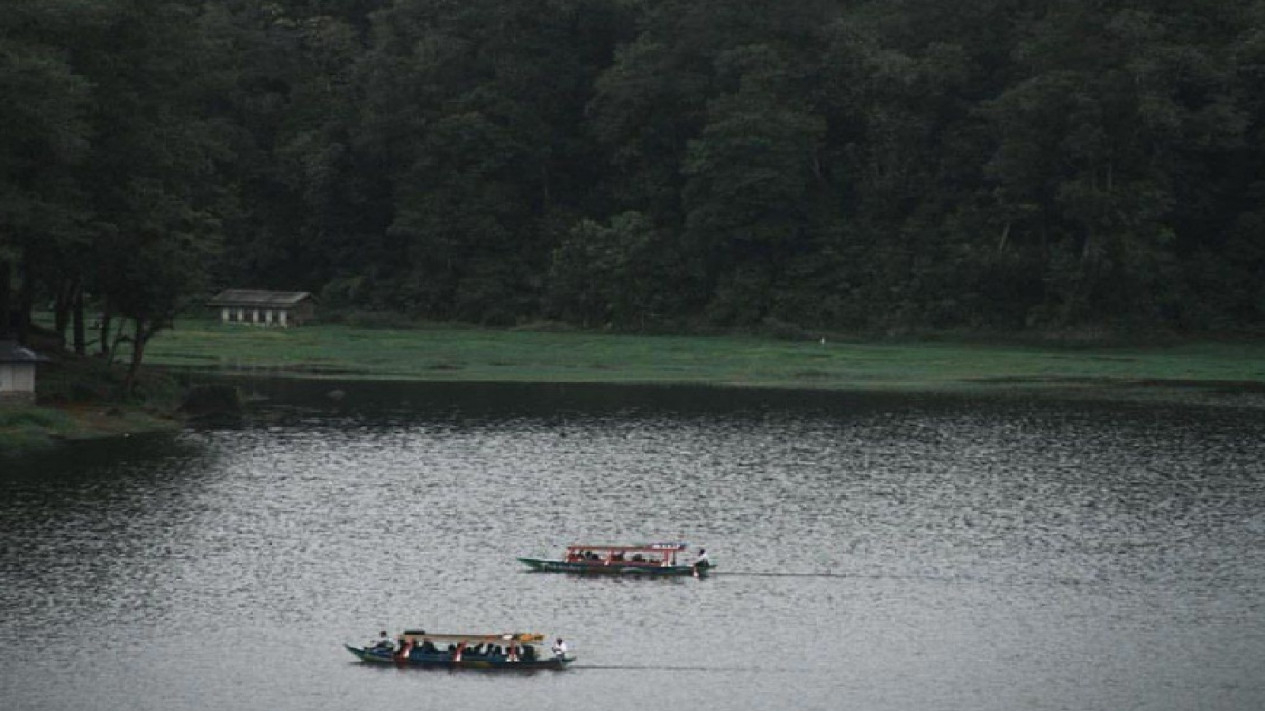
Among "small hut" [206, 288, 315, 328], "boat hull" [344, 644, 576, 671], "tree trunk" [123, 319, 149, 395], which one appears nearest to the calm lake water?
"boat hull" [344, 644, 576, 671]

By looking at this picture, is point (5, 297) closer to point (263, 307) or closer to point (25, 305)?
point (25, 305)

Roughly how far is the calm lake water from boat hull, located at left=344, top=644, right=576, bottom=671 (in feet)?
1.32

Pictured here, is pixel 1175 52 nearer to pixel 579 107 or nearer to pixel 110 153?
pixel 579 107

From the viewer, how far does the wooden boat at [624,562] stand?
64.6 meters

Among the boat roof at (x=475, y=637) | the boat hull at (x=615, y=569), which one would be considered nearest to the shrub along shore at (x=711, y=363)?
the boat hull at (x=615, y=569)

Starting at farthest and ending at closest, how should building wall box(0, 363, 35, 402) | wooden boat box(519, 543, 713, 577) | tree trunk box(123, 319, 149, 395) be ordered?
tree trunk box(123, 319, 149, 395)
building wall box(0, 363, 35, 402)
wooden boat box(519, 543, 713, 577)

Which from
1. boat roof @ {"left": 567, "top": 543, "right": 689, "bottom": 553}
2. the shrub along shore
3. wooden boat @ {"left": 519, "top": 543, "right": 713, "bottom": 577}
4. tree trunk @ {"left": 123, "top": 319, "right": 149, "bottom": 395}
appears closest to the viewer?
wooden boat @ {"left": 519, "top": 543, "right": 713, "bottom": 577}

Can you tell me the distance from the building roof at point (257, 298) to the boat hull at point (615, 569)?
4139 inches

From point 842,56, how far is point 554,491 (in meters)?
96.0

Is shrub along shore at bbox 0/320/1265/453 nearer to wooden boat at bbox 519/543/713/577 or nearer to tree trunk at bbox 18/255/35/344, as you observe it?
tree trunk at bbox 18/255/35/344

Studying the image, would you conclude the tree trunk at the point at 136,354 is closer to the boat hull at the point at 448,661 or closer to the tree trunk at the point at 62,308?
the tree trunk at the point at 62,308

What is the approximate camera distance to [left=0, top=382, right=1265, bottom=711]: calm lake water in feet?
169

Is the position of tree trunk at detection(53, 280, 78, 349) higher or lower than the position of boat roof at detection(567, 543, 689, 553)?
higher

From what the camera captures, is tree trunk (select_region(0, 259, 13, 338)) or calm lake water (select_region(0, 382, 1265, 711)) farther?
tree trunk (select_region(0, 259, 13, 338))
